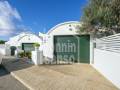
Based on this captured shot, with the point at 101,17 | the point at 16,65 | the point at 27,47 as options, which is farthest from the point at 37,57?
the point at 27,47

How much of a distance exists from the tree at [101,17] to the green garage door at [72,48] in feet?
6.32

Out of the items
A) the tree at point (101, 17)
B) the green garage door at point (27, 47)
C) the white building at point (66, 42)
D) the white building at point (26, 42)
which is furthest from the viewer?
the white building at point (26, 42)

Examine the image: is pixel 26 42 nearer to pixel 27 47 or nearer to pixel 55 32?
pixel 27 47

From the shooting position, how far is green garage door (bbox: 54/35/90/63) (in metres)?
17.1

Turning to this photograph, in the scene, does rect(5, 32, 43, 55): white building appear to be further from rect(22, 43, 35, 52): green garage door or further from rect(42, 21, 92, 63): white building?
rect(42, 21, 92, 63): white building

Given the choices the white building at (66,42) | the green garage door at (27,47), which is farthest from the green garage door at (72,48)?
the green garage door at (27,47)

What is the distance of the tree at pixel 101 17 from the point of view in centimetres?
1287

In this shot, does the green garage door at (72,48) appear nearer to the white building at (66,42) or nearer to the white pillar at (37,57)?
the white building at (66,42)

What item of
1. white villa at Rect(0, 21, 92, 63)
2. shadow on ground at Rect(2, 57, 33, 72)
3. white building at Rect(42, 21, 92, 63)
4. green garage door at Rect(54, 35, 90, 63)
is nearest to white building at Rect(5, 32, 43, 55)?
white villa at Rect(0, 21, 92, 63)

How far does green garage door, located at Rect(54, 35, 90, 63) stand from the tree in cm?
193

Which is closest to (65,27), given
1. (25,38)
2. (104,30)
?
(104,30)

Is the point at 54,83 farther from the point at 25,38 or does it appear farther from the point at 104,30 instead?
the point at 25,38

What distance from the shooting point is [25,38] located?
1121 inches

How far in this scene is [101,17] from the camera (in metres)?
13.2
